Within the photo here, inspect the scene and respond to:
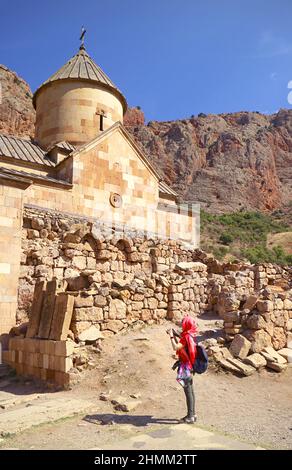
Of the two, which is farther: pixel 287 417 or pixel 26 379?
pixel 26 379

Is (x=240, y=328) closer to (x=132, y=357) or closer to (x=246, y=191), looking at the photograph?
(x=132, y=357)

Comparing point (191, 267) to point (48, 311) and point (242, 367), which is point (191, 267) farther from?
point (48, 311)

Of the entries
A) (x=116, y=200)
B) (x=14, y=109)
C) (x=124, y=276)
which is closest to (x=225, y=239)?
(x=14, y=109)

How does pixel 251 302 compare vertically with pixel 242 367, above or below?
above

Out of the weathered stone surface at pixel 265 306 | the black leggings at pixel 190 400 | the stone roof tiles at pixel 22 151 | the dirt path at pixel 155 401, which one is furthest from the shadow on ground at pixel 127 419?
the stone roof tiles at pixel 22 151

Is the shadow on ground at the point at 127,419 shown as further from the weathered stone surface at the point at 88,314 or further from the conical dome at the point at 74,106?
the conical dome at the point at 74,106

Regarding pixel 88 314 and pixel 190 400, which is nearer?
pixel 190 400

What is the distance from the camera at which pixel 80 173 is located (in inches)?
495

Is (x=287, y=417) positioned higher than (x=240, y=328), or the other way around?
(x=240, y=328)

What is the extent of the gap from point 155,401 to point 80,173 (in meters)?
8.40

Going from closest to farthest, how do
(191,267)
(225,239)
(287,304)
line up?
(287,304)
(191,267)
(225,239)

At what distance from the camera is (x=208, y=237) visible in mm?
44719
